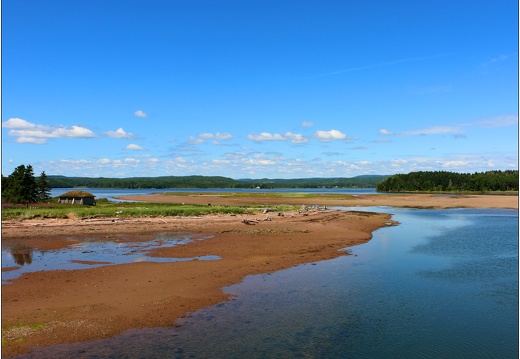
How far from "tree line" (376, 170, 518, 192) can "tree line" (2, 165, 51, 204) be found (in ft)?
513

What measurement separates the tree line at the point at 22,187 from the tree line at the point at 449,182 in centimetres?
15645

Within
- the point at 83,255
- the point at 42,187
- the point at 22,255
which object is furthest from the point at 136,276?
the point at 42,187

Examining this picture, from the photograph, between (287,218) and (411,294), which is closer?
(411,294)

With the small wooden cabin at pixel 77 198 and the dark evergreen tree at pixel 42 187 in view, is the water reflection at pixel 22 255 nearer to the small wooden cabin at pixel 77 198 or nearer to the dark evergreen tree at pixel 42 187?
the small wooden cabin at pixel 77 198

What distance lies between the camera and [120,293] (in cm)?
1823

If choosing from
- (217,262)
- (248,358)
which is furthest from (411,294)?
(217,262)

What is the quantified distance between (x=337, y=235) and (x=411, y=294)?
19112 mm

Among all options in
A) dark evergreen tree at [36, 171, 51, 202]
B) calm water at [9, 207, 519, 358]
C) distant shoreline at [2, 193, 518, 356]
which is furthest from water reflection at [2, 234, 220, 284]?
dark evergreen tree at [36, 171, 51, 202]

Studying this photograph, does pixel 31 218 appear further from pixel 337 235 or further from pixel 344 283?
pixel 344 283

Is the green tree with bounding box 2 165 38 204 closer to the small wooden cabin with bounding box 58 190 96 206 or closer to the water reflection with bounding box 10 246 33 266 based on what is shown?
the small wooden cabin with bounding box 58 190 96 206

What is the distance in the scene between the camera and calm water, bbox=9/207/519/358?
12.4 meters

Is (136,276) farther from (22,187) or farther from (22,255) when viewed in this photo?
(22,187)

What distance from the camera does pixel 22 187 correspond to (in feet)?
211

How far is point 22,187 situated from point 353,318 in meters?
65.2
